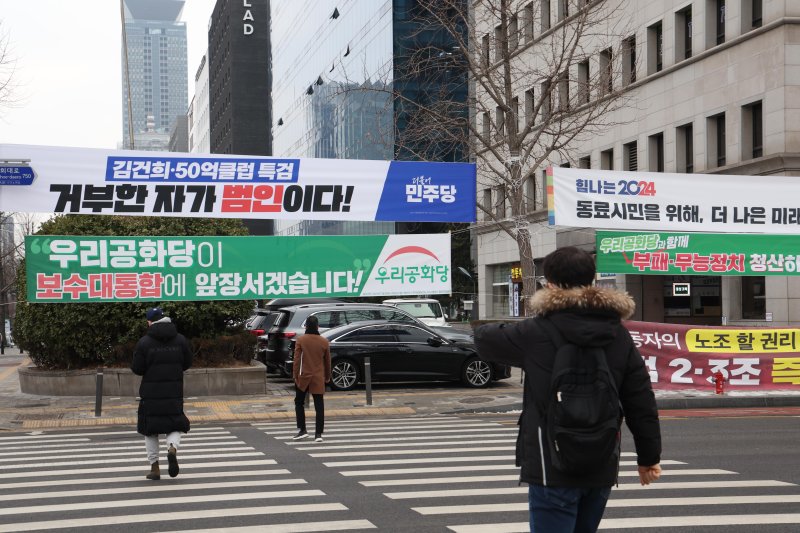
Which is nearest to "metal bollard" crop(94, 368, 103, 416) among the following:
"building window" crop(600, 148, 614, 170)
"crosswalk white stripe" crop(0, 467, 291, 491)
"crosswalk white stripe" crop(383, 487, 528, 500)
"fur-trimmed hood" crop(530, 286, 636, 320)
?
"crosswalk white stripe" crop(0, 467, 291, 491)

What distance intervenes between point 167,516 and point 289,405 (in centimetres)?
1064

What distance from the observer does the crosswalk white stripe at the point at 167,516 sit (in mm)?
7828

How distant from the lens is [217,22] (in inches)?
5217

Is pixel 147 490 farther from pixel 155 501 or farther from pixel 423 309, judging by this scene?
pixel 423 309

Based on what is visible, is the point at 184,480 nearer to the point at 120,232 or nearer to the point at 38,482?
the point at 38,482

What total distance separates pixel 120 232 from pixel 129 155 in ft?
14.1

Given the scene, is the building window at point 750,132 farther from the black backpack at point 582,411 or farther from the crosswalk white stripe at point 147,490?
the black backpack at point 582,411

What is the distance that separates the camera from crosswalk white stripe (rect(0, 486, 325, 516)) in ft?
28.1

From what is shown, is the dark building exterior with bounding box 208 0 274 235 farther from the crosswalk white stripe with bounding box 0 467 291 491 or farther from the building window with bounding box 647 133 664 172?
the crosswalk white stripe with bounding box 0 467 291 491

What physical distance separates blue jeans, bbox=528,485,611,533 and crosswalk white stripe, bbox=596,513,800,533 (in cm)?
338

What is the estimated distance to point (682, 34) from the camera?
120ft

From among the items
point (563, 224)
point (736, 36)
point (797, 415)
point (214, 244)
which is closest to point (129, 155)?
point (214, 244)

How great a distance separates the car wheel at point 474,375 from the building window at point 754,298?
14.1 m

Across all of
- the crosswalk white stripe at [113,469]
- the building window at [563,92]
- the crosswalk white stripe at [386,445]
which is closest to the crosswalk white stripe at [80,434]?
the crosswalk white stripe at [386,445]
